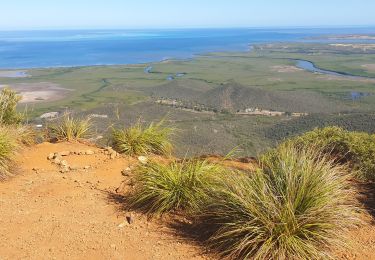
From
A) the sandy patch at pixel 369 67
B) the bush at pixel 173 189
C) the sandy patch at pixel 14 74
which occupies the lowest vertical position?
the sandy patch at pixel 14 74

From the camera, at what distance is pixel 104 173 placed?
8016 mm

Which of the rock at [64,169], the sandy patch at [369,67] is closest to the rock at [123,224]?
the rock at [64,169]

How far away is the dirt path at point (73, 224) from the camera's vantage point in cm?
491

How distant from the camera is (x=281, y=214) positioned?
4.53 meters

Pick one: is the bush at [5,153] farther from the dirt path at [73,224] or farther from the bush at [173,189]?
the bush at [173,189]

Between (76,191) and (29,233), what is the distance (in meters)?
1.57

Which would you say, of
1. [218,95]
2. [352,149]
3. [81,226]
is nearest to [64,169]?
[81,226]

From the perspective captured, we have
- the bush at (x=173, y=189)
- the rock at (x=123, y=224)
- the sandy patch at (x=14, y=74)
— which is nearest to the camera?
the rock at (x=123, y=224)

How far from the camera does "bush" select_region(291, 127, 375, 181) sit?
8706mm

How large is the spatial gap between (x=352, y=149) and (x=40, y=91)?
8967cm

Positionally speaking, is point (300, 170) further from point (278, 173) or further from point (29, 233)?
point (29, 233)

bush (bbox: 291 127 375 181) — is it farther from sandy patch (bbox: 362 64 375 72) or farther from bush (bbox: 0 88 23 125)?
sandy patch (bbox: 362 64 375 72)

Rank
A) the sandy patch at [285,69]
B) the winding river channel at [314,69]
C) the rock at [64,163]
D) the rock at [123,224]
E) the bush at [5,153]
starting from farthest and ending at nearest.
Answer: the sandy patch at [285,69] → the winding river channel at [314,69] → the rock at [64,163] → the bush at [5,153] → the rock at [123,224]

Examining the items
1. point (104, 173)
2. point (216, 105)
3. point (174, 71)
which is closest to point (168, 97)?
point (216, 105)
